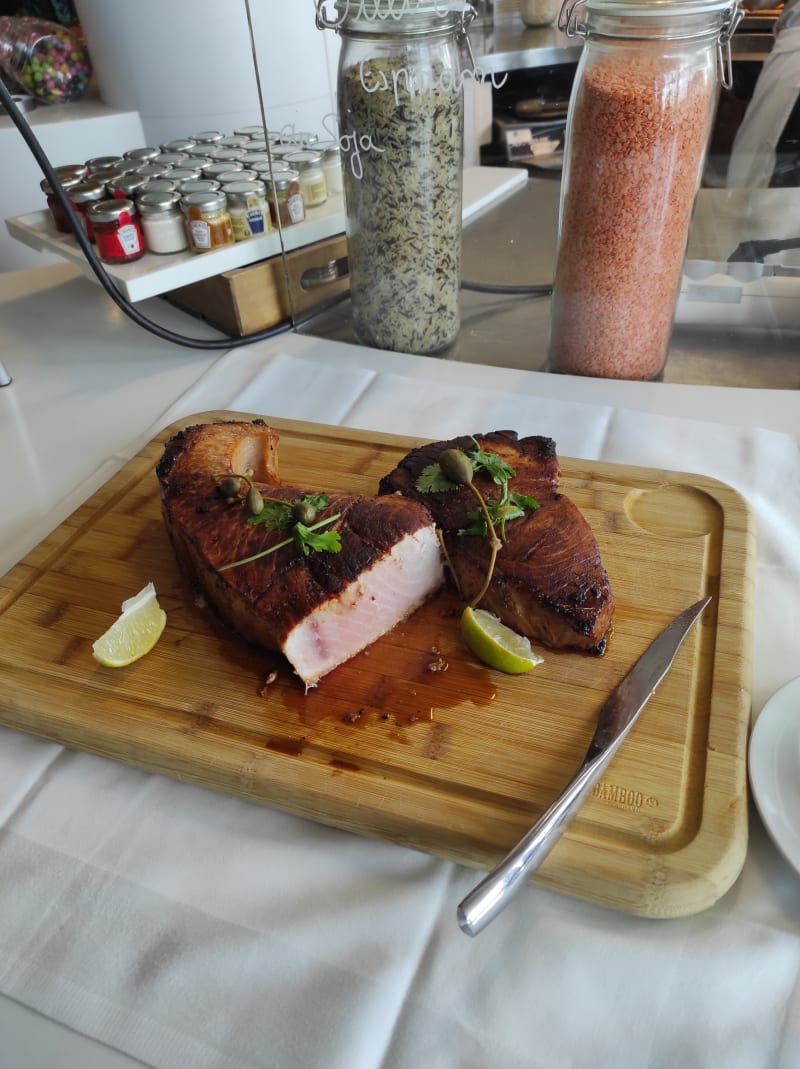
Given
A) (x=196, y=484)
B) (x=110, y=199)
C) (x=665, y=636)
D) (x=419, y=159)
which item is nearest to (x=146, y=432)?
(x=196, y=484)

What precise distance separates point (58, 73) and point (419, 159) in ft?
8.31

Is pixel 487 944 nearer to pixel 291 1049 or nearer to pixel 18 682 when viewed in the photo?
pixel 291 1049

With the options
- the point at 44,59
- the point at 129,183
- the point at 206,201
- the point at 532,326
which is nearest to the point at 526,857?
the point at 532,326

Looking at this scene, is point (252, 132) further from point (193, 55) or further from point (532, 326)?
point (532, 326)

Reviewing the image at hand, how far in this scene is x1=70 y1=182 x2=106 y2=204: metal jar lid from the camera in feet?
5.60

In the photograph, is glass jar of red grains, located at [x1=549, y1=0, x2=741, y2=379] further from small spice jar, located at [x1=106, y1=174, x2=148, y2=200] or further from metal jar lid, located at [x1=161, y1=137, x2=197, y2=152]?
metal jar lid, located at [x1=161, y1=137, x2=197, y2=152]

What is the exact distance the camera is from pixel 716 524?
114 cm

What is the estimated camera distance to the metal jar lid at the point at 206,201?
5.25ft

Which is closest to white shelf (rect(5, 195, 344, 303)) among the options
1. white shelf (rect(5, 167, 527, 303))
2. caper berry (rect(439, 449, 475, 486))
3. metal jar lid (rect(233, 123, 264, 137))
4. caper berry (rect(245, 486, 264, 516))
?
white shelf (rect(5, 167, 527, 303))

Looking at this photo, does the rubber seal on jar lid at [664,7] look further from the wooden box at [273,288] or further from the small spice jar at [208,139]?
the small spice jar at [208,139]

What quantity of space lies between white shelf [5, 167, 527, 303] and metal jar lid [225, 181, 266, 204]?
0.28 feet

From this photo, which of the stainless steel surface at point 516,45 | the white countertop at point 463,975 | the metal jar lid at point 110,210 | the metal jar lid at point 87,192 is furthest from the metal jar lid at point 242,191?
the white countertop at point 463,975

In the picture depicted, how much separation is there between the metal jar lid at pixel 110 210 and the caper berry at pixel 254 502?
88 centimetres

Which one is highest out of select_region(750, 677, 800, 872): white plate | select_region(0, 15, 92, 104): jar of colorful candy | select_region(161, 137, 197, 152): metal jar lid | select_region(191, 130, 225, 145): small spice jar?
select_region(0, 15, 92, 104): jar of colorful candy
